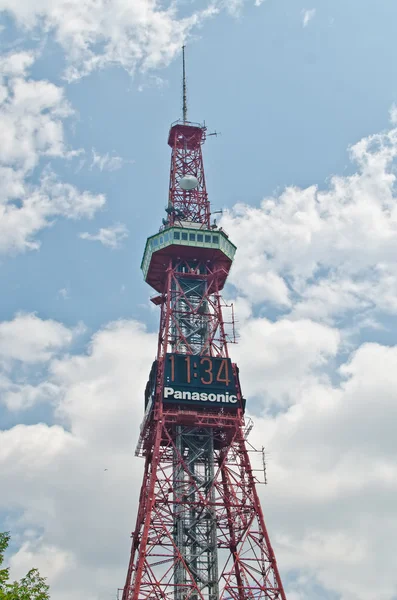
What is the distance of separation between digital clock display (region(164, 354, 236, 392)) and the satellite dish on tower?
3024cm

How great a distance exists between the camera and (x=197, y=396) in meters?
88.3

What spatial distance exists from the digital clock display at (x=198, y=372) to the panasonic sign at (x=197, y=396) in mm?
900

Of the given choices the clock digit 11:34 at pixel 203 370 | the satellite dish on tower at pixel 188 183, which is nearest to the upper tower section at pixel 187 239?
the satellite dish on tower at pixel 188 183

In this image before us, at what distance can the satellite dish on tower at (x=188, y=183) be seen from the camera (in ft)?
362

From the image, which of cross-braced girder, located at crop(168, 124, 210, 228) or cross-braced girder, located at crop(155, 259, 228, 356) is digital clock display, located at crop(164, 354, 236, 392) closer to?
cross-braced girder, located at crop(155, 259, 228, 356)

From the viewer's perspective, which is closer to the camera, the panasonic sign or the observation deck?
the panasonic sign

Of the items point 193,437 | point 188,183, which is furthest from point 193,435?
point 188,183

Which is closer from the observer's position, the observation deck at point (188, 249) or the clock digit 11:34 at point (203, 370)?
the clock digit 11:34 at point (203, 370)

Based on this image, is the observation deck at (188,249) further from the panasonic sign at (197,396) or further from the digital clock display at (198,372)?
the panasonic sign at (197,396)

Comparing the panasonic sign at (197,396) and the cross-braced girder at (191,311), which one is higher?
the cross-braced girder at (191,311)

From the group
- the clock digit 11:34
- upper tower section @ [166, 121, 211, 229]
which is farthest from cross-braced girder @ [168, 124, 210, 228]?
the clock digit 11:34

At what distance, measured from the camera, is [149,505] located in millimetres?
82375

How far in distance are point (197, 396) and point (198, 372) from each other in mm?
3211

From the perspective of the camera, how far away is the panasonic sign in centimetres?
8775
